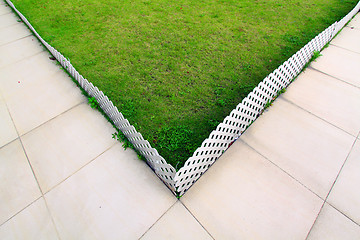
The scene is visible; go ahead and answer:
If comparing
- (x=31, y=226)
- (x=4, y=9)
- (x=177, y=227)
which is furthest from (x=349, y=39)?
(x=4, y=9)

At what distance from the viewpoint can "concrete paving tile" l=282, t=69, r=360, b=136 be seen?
3.78 metres

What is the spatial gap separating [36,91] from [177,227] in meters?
4.62

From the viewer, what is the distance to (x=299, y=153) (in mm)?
3387

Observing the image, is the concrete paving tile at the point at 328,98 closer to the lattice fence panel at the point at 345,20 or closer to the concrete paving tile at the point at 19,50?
the lattice fence panel at the point at 345,20

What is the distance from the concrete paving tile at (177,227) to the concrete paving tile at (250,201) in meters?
0.10

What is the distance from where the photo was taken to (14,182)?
327 cm

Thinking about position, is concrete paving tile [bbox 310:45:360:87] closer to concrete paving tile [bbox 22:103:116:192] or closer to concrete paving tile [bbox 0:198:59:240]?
concrete paving tile [bbox 22:103:116:192]

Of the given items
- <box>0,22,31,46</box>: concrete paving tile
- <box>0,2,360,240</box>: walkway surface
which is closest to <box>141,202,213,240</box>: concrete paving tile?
<box>0,2,360,240</box>: walkway surface

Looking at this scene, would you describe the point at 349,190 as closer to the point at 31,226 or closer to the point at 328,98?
the point at 328,98

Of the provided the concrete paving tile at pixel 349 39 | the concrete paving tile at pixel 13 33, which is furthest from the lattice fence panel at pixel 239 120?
the concrete paving tile at pixel 13 33

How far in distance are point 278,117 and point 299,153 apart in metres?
0.85

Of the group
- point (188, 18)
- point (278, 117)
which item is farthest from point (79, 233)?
point (188, 18)

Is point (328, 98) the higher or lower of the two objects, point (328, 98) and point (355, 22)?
the lower

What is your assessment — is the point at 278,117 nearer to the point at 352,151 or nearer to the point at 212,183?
the point at 352,151
